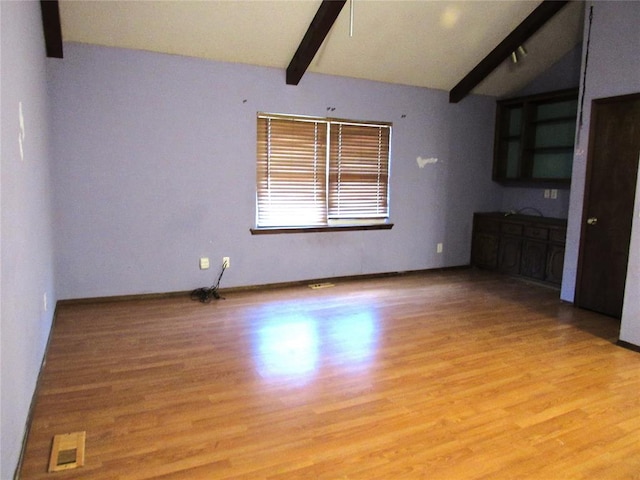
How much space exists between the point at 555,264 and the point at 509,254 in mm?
652

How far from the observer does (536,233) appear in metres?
5.38

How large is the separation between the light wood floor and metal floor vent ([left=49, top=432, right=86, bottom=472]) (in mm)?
37

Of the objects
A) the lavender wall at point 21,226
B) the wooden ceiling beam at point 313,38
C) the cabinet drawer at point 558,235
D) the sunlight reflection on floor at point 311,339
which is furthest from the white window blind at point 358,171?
the lavender wall at point 21,226

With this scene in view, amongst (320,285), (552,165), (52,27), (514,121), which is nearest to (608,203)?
(552,165)

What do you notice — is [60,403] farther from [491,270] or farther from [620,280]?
[491,270]

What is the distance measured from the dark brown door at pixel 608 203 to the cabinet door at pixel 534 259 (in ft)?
2.75

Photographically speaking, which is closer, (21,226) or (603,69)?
(21,226)

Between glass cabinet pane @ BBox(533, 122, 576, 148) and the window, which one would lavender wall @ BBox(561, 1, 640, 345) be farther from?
the window

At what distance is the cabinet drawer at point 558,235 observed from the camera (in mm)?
5051

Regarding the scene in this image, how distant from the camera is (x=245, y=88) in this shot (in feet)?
15.3

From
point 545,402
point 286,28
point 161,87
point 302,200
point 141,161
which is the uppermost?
point 286,28

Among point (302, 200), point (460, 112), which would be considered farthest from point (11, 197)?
point (460, 112)

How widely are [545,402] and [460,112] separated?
14.1 feet

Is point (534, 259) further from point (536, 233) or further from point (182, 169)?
point (182, 169)
